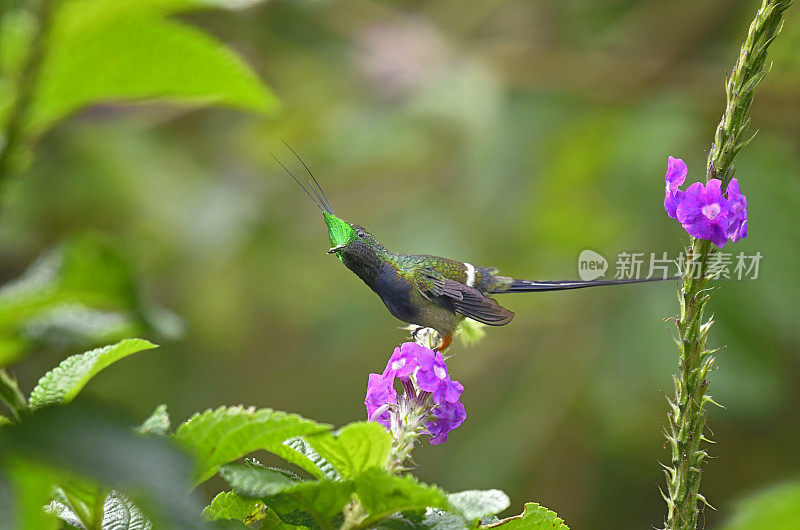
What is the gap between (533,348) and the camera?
3.20 meters

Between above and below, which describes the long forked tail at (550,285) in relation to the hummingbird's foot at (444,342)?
above

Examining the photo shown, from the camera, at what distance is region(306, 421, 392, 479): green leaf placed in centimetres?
67

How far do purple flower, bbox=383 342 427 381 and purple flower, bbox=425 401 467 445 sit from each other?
0.05 m

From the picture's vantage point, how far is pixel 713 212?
825mm

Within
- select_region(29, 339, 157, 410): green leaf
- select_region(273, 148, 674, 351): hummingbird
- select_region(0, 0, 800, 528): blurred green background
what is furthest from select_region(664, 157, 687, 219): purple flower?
select_region(0, 0, 800, 528): blurred green background

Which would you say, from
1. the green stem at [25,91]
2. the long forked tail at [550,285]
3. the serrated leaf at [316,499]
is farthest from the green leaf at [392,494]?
the long forked tail at [550,285]

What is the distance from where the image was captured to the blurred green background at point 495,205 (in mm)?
2701

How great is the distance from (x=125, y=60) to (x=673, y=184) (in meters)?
0.54

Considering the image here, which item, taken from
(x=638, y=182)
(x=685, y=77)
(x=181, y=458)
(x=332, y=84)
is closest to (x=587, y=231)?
(x=638, y=182)

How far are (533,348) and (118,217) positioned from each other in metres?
1.67

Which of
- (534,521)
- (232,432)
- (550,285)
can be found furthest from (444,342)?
(232,432)

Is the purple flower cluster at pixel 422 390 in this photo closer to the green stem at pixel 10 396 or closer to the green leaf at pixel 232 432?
the green leaf at pixel 232 432

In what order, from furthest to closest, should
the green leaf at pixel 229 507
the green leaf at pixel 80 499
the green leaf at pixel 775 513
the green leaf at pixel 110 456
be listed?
the green leaf at pixel 229 507 < the green leaf at pixel 80 499 < the green leaf at pixel 775 513 < the green leaf at pixel 110 456

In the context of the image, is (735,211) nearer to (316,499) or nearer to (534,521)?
(534,521)
